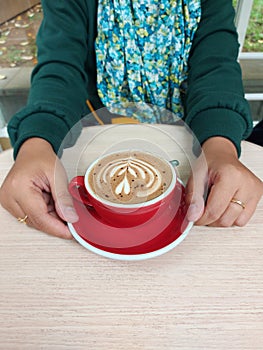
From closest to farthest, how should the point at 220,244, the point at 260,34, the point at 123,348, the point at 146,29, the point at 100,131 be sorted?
the point at 123,348 < the point at 220,244 < the point at 100,131 < the point at 146,29 < the point at 260,34

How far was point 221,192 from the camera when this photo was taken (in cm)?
44

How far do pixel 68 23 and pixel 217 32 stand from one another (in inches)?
13.8

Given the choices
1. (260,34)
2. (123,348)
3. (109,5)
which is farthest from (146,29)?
(260,34)

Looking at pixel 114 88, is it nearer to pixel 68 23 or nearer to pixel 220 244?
pixel 68 23

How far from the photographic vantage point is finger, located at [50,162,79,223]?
1.40 feet

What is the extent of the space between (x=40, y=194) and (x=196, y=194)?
231 millimetres

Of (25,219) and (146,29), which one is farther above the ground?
(146,29)

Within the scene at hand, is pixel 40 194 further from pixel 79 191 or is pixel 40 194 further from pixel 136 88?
pixel 136 88

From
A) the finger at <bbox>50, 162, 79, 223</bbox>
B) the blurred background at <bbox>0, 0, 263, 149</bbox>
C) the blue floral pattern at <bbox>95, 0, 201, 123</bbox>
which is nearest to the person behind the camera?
the finger at <bbox>50, 162, 79, 223</bbox>

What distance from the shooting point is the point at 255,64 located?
1574mm

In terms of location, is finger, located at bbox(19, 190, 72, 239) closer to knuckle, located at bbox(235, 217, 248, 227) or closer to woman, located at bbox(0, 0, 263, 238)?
woman, located at bbox(0, 0, 263, 238)

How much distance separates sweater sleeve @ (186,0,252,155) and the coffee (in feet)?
0.53

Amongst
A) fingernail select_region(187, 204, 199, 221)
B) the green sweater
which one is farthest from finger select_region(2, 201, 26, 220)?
fingernail select_region(187, 204, 199, 221)

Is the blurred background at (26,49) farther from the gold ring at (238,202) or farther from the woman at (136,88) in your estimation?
the gold ring at (238,202)
